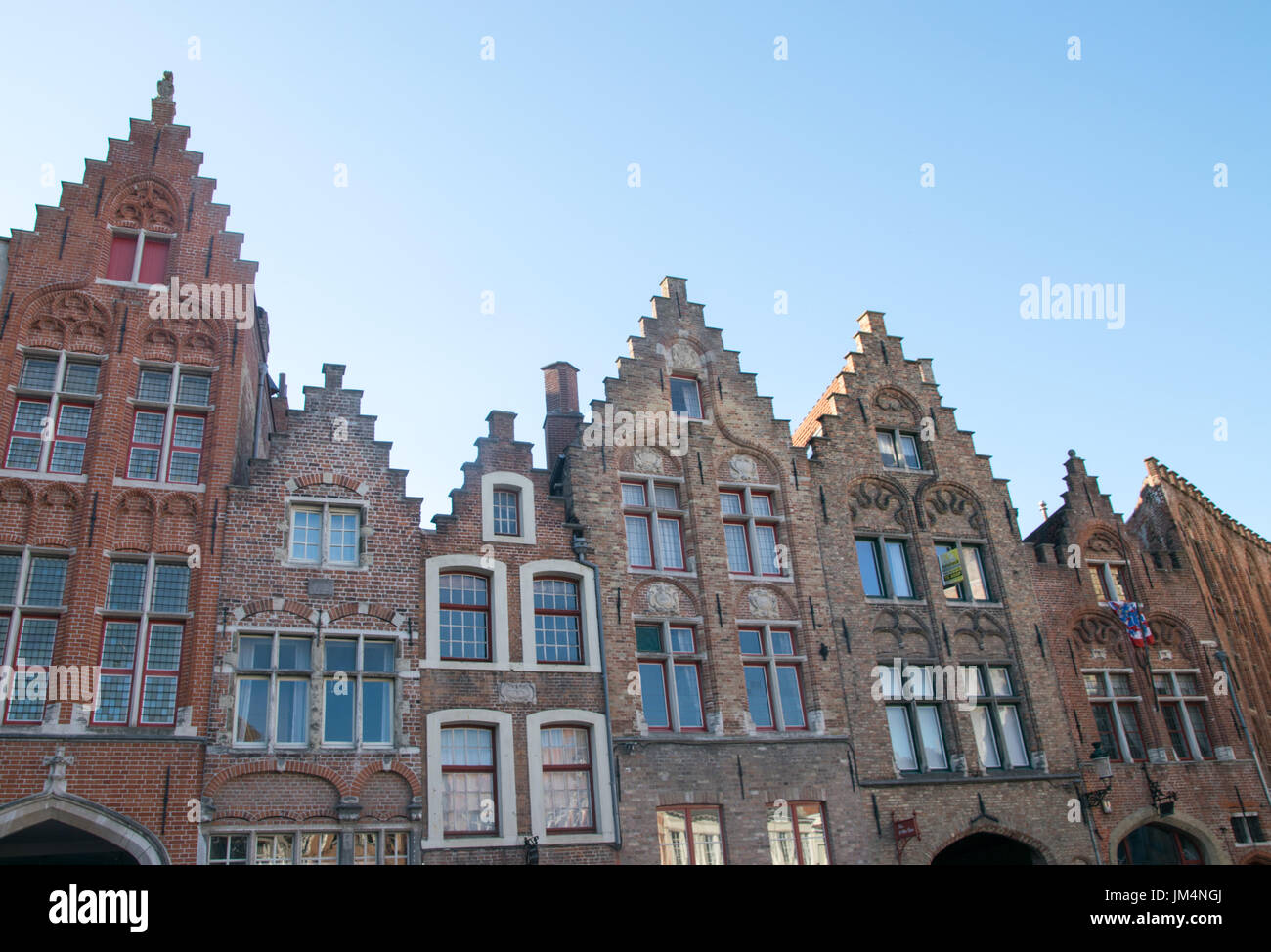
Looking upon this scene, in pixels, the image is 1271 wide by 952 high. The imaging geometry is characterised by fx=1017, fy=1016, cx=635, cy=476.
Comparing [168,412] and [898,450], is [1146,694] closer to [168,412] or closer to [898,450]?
[898,450]

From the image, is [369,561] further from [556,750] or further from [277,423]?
[277,423]

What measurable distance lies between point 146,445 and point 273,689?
480 centimetres

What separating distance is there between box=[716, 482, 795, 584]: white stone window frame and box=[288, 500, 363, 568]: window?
6978 millimetres

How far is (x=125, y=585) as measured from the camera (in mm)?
15617

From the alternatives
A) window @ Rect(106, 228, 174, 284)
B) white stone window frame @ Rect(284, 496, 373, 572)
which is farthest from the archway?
window @ Rect(106, 228, 174, 284)

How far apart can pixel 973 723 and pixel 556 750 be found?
8503 millimetres

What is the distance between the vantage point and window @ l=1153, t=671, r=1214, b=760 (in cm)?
2123

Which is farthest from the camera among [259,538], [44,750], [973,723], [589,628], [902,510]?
[902,510]

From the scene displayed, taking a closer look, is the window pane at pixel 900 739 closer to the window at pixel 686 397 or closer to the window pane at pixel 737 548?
Result: the window pane at pixel 737 548

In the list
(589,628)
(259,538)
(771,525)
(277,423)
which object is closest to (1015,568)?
(771,525)
